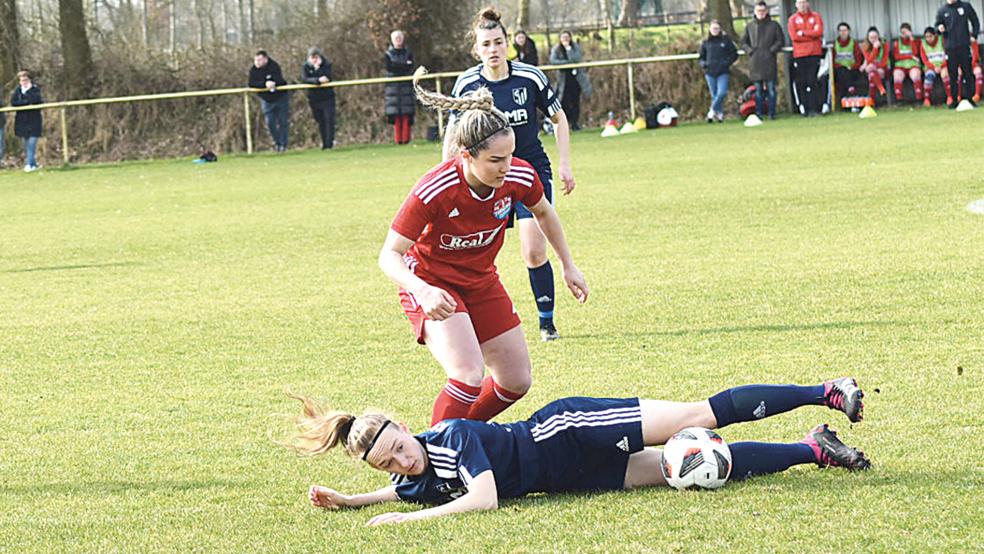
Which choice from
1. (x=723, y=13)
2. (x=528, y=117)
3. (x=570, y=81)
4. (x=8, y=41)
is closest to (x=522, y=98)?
(x=528, y=117)

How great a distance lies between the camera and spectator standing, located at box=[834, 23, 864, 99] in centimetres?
2833

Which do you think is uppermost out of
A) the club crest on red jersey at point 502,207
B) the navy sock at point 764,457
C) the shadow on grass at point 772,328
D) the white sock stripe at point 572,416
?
the club crest on red jersey at point 502,207

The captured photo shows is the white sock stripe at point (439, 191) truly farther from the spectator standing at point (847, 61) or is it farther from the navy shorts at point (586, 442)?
the spectator standing at point (847, 61)

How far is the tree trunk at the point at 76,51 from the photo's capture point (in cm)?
3466

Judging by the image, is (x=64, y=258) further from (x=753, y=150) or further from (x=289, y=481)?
(x=753, y=150)

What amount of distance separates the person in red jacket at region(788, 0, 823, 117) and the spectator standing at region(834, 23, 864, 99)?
33.8 inches

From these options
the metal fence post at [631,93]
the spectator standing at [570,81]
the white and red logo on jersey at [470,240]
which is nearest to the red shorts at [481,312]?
the white and red logo on jersey at [470,240]

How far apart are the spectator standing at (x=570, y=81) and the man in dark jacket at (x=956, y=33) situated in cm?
730

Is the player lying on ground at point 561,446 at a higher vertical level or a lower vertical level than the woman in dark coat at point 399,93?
lower

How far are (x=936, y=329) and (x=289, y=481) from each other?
157 inches

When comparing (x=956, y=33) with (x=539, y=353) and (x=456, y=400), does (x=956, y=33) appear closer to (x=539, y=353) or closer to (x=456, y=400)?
(x=539, y=353)

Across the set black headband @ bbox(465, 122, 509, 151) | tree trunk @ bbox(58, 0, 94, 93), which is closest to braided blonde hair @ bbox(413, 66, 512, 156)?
black headband @ bbox(465, 122, 509, 151)

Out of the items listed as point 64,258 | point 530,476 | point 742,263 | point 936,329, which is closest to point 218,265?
point 64,258

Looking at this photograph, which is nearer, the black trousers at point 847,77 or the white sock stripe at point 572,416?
the white sock stripe at point 572,416
